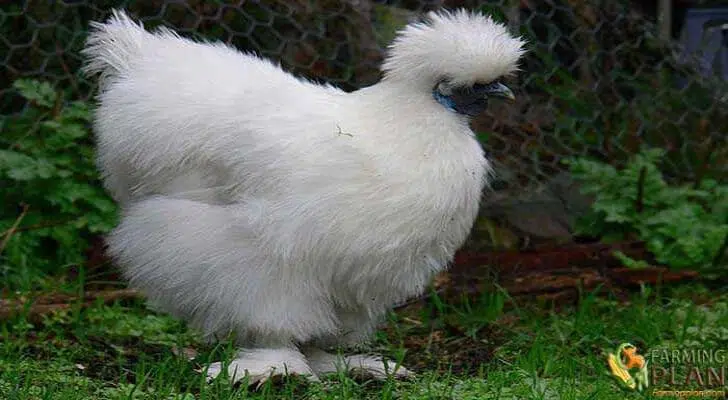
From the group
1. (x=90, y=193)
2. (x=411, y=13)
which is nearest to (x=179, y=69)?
(x=90, y=193)

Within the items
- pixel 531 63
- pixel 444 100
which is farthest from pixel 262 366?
pixel 531 63

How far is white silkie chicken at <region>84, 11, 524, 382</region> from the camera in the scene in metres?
3.17

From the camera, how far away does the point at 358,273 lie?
3230 mm

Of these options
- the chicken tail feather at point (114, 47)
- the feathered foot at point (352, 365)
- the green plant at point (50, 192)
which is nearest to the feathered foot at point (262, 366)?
the feathered foot at point (352, 365)

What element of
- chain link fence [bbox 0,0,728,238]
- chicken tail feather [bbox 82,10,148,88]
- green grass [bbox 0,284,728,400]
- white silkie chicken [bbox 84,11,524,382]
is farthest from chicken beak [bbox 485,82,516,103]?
chain link fence [bbox 0,0,728,238]

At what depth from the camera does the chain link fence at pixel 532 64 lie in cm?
489

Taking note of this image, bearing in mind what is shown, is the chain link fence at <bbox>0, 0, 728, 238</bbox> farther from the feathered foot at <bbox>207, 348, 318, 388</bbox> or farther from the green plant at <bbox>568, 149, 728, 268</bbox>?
the feathered foot at <bbox>207, 348, 318, 388</bbox>

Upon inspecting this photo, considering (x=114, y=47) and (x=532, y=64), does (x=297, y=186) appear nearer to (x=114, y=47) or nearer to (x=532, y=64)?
(x=114, y=47)

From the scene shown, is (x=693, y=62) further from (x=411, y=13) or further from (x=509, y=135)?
(x=411, y=13)

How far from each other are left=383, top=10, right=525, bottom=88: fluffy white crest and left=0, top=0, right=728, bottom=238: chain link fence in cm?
171

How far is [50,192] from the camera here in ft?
15.0

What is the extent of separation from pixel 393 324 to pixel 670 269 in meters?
1.21

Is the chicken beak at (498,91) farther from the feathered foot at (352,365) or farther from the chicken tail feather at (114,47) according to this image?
the chicken tail feather at (114,47)

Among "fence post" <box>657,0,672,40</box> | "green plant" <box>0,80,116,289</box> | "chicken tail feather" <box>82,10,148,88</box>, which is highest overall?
"fence post" <box>657,0,672,40</box>
